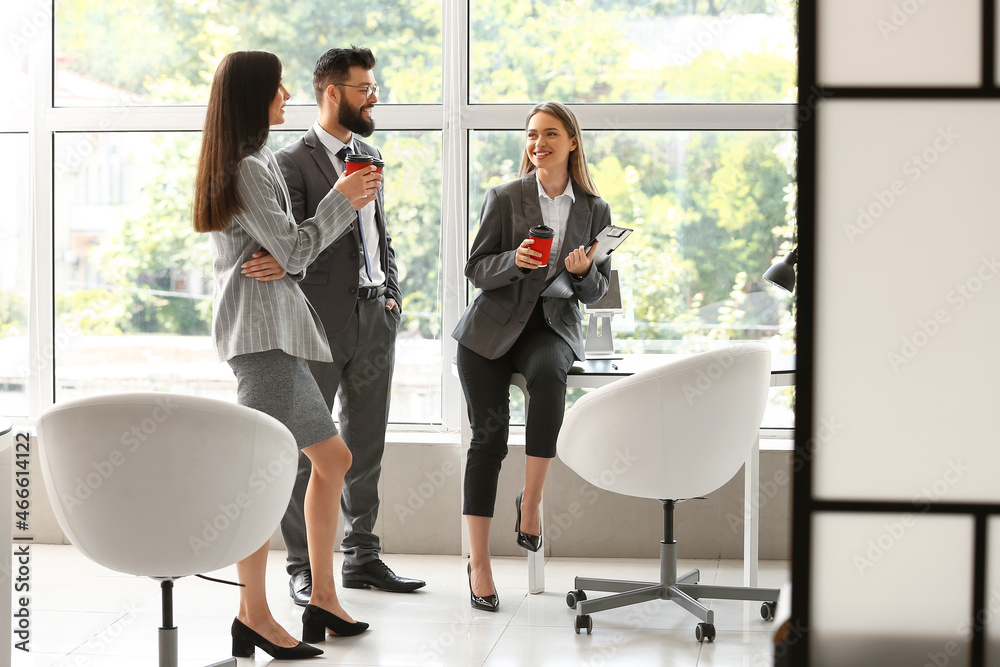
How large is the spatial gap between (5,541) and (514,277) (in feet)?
5.27

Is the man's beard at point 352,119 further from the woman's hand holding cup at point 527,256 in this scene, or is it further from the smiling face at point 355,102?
the woman's hand holding cup at point 527,256

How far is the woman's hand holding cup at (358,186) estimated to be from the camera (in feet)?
8.95

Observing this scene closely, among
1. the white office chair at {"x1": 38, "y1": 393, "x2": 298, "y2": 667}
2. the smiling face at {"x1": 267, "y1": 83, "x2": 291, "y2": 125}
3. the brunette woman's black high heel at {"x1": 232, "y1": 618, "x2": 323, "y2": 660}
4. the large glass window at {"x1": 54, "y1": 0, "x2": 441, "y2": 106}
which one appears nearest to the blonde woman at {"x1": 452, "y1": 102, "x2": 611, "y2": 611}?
the brunette woman's black high heel at {"x1": 232, "y1": 618, "x2": 323, "y2": 660}

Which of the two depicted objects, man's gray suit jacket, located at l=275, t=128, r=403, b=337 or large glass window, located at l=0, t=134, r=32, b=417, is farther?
large glass window, located at l=0, t=134, r=32, b=417

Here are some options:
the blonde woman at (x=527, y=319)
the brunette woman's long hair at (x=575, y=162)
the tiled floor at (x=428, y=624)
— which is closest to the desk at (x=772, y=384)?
the blonde woman at (x=527, y=319)

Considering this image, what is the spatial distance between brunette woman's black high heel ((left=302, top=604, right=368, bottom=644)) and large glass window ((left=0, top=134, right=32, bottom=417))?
221 cm

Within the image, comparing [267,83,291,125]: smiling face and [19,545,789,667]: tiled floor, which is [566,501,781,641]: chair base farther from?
[267,83,291,125]: smiling face

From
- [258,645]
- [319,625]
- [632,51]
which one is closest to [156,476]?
[258,645]

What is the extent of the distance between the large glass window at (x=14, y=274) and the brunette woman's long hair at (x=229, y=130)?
2232 mm

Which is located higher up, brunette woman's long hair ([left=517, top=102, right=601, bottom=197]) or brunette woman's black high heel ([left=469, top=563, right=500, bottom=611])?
brunette woman's long hair ([left=517, top=102, right=601, bottom=197])

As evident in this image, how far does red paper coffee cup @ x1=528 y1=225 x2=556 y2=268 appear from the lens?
2963mm

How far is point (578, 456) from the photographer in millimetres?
2971

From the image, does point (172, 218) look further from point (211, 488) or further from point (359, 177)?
point (211, 488)

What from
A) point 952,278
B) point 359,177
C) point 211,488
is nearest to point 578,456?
point 359,177
